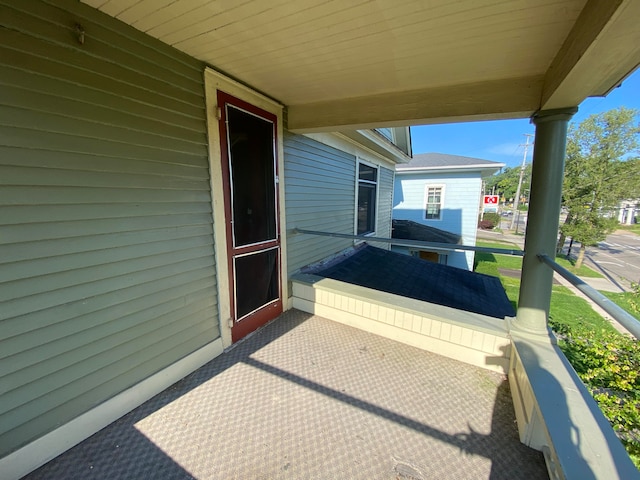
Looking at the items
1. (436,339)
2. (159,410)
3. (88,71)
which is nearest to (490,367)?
(436,339)

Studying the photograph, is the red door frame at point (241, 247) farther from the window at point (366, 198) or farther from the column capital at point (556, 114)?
the window at point (366, 198)

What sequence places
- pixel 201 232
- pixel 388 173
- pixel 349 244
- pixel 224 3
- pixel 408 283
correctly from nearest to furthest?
1. pixel 224 3
2. pixel 201 232
3. pixel 408 283
4. pixel 349 244
5. pixel 388 173

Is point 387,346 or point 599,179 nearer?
point 387,346

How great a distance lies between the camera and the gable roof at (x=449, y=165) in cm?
904

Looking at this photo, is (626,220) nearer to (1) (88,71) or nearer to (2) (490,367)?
(2) (490,367)

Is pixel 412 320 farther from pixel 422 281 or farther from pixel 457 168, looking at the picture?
pixel 457 168

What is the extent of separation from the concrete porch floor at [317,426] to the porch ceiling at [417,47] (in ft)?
6.50

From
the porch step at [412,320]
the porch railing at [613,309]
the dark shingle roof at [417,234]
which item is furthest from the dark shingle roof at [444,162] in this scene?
the porch railing at [613,309]

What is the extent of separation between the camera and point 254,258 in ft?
8.32

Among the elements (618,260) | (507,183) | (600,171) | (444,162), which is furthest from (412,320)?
(507,183)

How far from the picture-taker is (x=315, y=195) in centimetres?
351

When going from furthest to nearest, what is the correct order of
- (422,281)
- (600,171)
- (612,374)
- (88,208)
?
(600,171) < (422,281) < (612,374) < (88,208)

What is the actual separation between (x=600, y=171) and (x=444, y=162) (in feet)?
22.0

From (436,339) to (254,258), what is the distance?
5.96 feet
